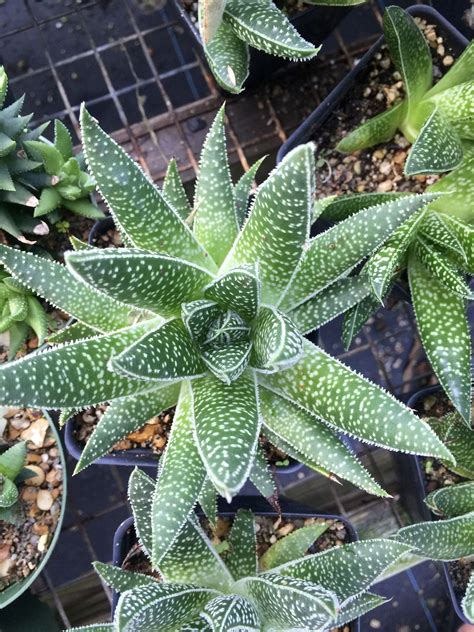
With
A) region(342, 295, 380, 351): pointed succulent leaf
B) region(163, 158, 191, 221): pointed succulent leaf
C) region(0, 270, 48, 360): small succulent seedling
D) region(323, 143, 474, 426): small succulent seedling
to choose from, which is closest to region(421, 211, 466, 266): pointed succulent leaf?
region(323, 143, 474, 426): small succulent seedling

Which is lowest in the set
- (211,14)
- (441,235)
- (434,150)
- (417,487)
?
(417,487)

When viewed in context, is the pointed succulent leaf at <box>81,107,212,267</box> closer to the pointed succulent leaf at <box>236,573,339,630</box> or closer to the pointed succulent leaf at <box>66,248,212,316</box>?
the pointed succulent leaf at <box>66,248,212,316</box>

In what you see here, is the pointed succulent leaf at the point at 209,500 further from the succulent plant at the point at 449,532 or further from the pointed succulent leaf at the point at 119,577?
the succulent plant at the point at 449,532

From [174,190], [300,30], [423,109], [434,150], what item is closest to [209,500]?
[174,190]

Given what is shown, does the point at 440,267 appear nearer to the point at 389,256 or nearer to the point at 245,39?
the point at 389,256

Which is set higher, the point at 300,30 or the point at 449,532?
the point at 300,30

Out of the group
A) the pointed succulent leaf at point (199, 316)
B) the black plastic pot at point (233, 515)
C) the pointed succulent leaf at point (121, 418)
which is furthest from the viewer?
the black plastic pot at point (233, 515)

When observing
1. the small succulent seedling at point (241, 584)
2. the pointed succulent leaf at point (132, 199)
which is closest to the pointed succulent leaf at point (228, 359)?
the pointed succulent leaf at point (132, 199)

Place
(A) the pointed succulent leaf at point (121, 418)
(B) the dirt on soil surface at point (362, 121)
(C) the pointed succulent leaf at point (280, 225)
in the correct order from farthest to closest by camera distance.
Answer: (B) the dirt on soil surface at point (362, 121) → (A) the pointed succulent leaf at point (121, 418) → (C) the pointed succulent leaf at point (280, 225)
